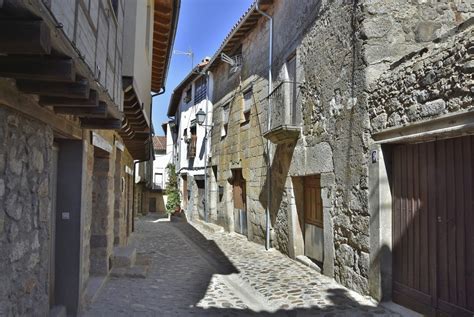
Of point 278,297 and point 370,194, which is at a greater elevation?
point 370,194

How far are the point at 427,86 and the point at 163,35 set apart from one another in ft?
22.7

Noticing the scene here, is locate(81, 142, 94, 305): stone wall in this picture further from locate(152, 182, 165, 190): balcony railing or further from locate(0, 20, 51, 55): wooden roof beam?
locate(152, 182, 165, 190): balcony railing

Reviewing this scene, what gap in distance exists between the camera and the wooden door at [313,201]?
7.41 m

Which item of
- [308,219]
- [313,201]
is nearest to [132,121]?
[313,201]

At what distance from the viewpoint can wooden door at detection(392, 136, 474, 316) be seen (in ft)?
13.0

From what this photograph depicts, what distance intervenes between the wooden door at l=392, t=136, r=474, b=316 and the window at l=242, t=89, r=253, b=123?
6.79 m

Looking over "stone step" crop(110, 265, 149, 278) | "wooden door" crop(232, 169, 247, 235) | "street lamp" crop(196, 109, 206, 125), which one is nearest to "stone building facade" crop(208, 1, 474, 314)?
"wooden door" crop(232, 169, 247, 235)

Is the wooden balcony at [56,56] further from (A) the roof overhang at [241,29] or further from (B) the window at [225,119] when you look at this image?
(B) the window at [225,119]

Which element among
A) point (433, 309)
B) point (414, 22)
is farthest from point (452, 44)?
point (433, 309)

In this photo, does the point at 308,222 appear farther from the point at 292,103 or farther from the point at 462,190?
the point at 462,190

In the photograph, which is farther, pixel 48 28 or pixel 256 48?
pixel 256 48

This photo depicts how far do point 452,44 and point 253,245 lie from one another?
707cm

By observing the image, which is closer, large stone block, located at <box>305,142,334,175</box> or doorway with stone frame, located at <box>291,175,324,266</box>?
large stone block, located at <box>305,142,334,175</box>

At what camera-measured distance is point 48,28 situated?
1.78 m
